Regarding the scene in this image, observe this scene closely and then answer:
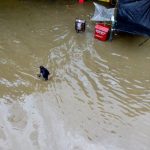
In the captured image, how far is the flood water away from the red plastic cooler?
15cm

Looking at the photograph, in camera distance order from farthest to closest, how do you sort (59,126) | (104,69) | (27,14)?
(27,14) → (104,69) → (59,126)

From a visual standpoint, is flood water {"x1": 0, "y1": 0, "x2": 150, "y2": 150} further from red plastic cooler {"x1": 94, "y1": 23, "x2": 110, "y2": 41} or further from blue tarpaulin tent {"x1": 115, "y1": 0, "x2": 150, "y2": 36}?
blue tarpaulin tent {"x1": 115, "y1": 0, "x2": 150, "y2": 36}

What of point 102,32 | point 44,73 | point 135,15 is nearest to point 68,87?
point 44,73

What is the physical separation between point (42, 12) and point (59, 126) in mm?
5179

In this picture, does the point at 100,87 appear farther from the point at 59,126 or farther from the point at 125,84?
the point at 59,126

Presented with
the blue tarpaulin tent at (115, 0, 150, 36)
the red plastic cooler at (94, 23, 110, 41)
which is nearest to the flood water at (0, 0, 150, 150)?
the red plastic cooler at (94, 23, 110, 41)

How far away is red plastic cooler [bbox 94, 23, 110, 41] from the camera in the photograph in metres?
9.99

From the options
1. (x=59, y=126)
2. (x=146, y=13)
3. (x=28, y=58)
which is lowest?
(x=59, y=126)

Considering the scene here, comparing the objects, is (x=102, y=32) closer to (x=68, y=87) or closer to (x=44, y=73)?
(x=68, y=87)

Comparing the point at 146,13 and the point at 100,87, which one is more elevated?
the point at 146,13

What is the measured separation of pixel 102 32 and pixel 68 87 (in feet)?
8.16

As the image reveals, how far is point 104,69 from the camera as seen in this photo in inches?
357

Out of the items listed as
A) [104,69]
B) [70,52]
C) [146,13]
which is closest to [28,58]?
[70,52]

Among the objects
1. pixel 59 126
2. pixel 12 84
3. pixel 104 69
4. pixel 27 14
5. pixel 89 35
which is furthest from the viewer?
pixel 27 14
